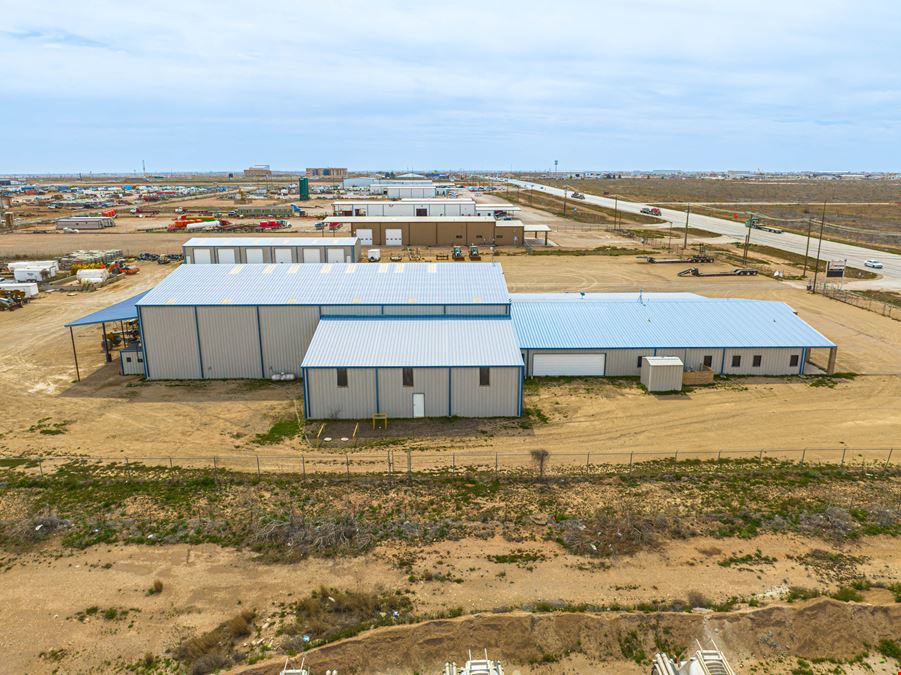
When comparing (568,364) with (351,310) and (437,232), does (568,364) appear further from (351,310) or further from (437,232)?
(437,232)

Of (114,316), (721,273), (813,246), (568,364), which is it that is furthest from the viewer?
(813,246)

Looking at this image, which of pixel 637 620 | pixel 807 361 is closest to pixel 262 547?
pixel 637 620

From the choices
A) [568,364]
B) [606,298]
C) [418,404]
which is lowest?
[418,404]

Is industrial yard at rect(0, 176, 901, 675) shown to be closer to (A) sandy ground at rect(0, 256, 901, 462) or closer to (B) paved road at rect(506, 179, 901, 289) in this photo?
(A) sandy ground at rect(0, 256, 901, 462)

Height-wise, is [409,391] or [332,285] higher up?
[332,285]

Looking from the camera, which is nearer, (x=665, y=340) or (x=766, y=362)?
(x=665, y=340)

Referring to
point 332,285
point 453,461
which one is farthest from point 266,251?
point 453,461
